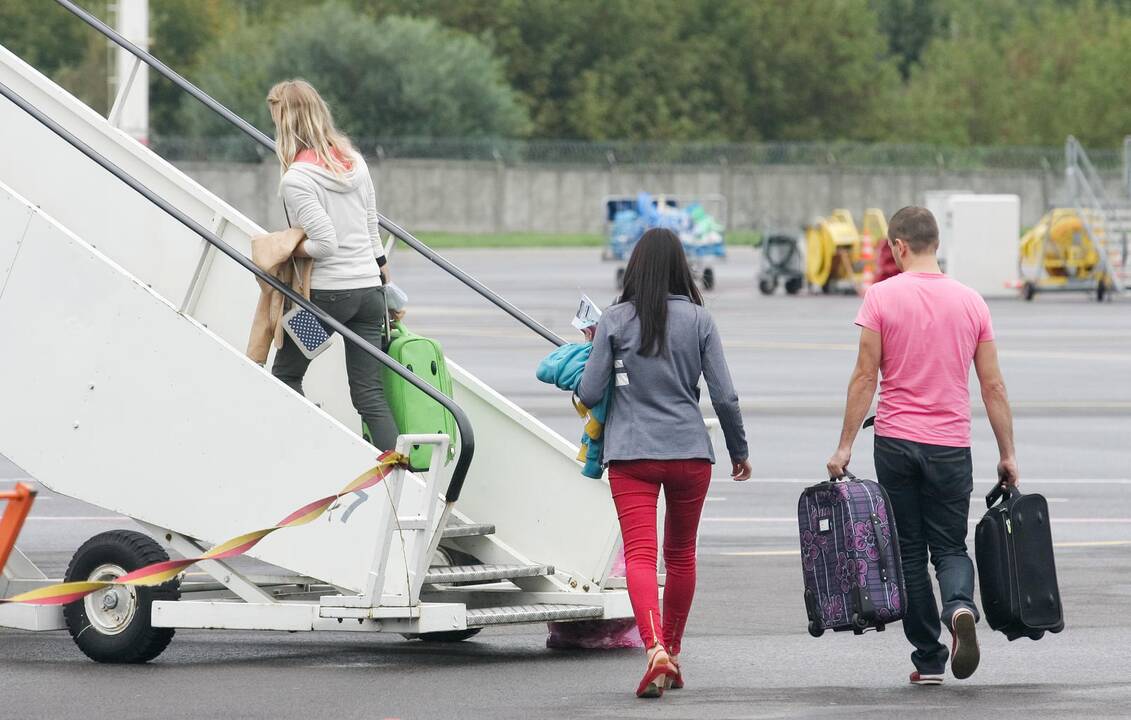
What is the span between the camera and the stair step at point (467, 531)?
8352 mm

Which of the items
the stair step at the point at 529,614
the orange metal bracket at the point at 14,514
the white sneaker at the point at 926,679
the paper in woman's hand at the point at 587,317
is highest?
the paper in woman's hand at the point at 587,317

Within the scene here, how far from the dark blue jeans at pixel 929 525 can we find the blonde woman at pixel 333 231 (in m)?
2.05

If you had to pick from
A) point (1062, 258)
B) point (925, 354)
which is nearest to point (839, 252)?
point (1062, 258)

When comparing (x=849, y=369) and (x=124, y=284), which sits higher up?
(x=124, y=284)

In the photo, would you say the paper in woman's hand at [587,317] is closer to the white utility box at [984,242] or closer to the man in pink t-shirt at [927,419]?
the man in pink t-shirt at [927,419]

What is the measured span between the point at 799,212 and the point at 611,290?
34.3m

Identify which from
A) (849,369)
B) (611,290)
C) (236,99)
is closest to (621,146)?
(236,99)

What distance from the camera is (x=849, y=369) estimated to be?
915 inches

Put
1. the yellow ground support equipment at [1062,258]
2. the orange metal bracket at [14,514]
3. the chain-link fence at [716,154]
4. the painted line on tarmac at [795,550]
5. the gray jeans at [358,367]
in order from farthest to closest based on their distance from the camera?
the chain-link fence at [716,154]
the yellow ground support equipment at [1062,258]
the painted line on tarmac at [795,550]
the gray jeans at [358,367]
the orange metal bracket at [14,514]

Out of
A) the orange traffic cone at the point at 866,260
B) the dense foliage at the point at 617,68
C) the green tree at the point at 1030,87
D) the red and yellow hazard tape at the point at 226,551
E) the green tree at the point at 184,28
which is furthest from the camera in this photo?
the green tree at the point at 184,28

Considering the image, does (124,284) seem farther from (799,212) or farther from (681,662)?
(799,212)

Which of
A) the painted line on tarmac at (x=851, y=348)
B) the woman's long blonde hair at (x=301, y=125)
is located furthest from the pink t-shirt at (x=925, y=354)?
the painted line on tarmac at (x=851, y=348)

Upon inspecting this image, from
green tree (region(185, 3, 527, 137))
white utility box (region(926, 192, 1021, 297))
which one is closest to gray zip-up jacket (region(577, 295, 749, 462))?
white utility box (region(926, 192, 1021, 297))

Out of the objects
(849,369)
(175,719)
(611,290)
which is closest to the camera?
(175,719)
